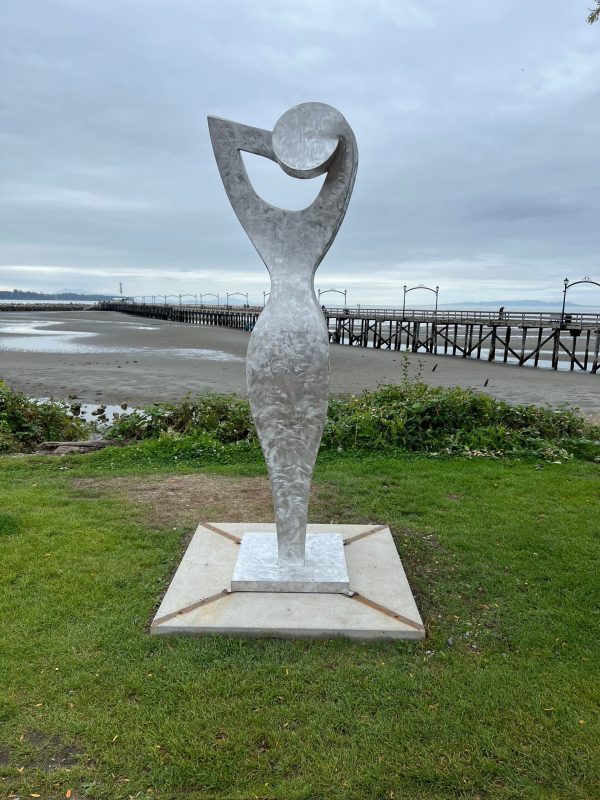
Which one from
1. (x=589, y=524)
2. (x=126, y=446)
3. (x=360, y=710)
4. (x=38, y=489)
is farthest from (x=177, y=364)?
(x=360, y=710)

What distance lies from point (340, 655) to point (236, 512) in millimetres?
2586

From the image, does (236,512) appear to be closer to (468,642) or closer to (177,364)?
(468,642)

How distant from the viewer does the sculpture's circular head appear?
384 centimetres

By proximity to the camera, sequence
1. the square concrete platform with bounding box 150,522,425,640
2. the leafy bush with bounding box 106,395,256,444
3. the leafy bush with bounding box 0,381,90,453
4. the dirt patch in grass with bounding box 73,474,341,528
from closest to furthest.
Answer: the square concrete platform with bounding box 150,522,425,640 → the dirt patch in grass with bounding box 73,474,341,528 → the leafy bush with bounding box 106,395,256,444 → the leafy bush with bounding box 0,381,90,453

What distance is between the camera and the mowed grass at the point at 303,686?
8.89ft

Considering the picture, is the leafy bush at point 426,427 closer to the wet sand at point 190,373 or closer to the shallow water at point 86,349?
the wet sand at point 190,373

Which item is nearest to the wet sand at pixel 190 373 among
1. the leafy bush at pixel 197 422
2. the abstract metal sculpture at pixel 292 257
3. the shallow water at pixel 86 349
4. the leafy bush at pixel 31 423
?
the shallow water at pixel 86 349

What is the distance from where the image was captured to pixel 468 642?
3.71 meters

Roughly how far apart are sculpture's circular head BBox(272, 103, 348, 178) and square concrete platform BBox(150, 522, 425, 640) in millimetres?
2947

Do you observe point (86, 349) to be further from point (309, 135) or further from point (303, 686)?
point (303, 686)

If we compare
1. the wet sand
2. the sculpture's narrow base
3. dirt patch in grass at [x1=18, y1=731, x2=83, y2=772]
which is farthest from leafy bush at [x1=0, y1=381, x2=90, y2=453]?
dirt patch in grass at [x1=18, y1=731, x2=83, y2=772]

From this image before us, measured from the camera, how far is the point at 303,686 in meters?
3.27

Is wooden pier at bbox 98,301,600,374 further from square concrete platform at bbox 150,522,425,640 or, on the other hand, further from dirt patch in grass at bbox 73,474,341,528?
square concrete platform at bbox 150,522,425,640

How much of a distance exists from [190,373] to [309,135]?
16.2 meters
